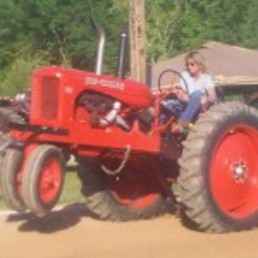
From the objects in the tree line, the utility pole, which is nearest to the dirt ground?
the utility pole

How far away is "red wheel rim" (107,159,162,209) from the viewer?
12.6 meters

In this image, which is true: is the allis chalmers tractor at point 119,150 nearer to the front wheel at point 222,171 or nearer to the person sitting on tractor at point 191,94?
the front wheel at point 222,171

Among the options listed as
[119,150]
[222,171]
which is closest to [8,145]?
[119,150]

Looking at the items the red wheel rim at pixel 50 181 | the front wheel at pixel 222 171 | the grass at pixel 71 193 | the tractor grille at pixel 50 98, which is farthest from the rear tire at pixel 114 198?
the grass at pixel 71 193

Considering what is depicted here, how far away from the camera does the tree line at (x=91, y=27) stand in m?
46.5

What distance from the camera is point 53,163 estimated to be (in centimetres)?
1075

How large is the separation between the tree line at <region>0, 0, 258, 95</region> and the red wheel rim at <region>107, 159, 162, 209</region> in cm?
3129

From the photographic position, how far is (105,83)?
11.3m

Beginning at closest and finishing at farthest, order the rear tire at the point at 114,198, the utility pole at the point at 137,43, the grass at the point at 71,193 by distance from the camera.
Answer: the rear tire at the point at 114,198
the grass at the point at 71,193
the utility pole at the point at 137,43

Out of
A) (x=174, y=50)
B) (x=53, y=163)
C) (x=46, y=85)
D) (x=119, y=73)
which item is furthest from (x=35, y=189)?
(x=174, y=50)

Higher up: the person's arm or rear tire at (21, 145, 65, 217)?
the person's arm

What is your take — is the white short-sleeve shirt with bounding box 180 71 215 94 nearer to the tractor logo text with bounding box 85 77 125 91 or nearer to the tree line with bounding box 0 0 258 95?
the tractor logo text with bounding box 85 77 125 91

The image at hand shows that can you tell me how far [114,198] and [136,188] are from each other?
0.44m

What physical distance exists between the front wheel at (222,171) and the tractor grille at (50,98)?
1.41m
